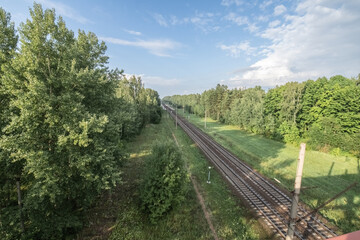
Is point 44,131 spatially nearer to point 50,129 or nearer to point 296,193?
point 50,129

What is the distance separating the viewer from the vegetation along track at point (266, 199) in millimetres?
13055

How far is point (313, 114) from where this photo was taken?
120ft

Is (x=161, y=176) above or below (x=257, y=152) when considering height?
above

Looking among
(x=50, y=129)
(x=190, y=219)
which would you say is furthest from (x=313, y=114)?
(x=50, y=129)

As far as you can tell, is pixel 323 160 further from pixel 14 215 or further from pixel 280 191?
pixel 14 215

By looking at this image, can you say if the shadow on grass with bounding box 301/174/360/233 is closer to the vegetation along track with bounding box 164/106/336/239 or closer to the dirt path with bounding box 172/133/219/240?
the vegetation along track with bounding box 164/106/336/239

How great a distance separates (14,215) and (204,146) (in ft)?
99.2

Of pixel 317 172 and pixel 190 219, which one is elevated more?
pixel 190 219

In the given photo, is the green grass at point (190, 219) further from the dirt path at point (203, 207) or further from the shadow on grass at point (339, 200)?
the shadow on grass at point (339, 200)

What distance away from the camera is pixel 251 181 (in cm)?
2091

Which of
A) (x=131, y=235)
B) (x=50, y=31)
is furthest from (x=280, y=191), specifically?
(x=50, y=31)

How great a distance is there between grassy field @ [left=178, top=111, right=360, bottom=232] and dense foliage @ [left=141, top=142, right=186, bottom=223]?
820cm

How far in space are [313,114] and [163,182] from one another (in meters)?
38.3

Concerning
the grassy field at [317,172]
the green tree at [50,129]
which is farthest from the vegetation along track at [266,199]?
the green tree at [50,129]
